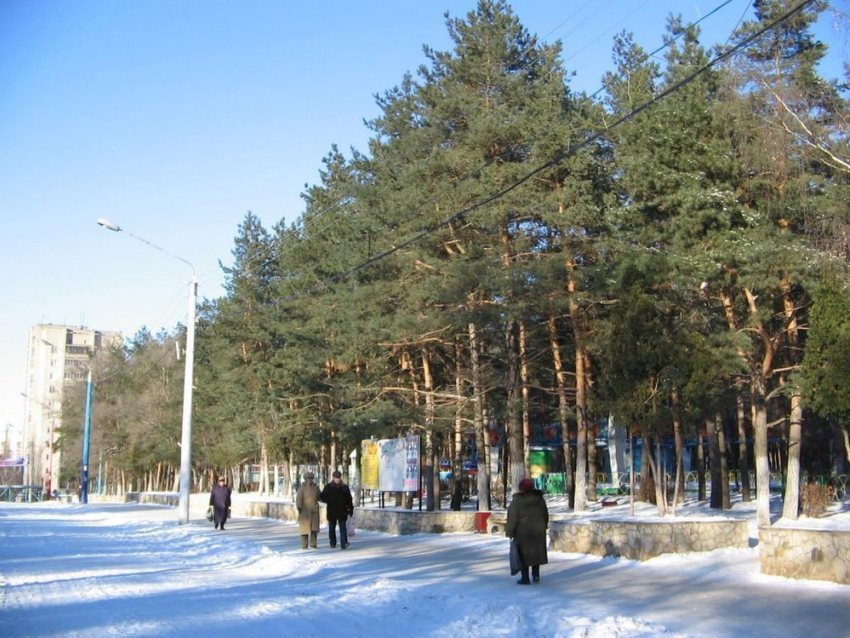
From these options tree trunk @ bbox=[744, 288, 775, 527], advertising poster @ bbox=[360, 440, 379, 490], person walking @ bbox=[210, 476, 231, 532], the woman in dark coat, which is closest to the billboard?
advertising poster @ bbox=[360, 440, 379, 490]

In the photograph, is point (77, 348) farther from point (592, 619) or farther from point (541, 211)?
point (592, 619)

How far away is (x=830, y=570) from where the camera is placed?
1191cm

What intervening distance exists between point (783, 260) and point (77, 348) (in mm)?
158419

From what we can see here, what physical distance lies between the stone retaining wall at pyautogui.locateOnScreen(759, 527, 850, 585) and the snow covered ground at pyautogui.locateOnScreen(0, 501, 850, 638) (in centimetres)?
22

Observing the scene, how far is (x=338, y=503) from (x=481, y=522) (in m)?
4.54

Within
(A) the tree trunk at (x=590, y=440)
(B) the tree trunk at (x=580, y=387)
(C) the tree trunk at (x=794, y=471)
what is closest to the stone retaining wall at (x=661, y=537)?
(C) the tree trunk at (x=794, y=471)

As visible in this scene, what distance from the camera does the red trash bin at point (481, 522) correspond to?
21.7m

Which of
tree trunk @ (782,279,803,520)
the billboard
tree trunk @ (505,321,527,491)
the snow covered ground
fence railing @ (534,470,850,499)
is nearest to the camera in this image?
the snow covered ground

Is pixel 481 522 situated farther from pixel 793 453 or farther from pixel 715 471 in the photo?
pixel 715 471

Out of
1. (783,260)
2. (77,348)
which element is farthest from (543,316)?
(77,348)

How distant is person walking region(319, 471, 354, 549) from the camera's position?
61.0 ft

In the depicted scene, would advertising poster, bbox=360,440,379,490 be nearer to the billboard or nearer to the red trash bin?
the billboard

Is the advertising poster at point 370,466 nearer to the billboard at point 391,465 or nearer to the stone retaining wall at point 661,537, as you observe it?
the billboard at point 391,465

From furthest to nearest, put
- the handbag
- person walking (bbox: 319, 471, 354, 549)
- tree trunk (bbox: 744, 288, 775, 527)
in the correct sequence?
1. tree trunk (bbox: 744, 288, 775, 527)
2. person walking (bbox: 319, 471, 354, 549)
3. the handbag
